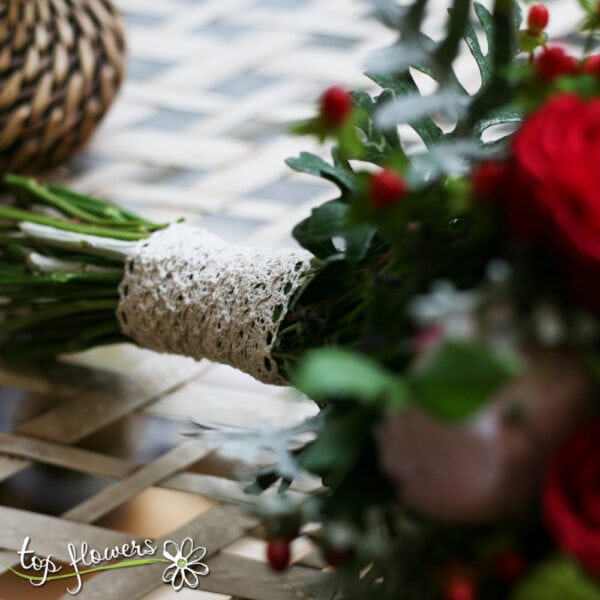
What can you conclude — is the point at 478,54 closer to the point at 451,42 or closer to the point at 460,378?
the point at 451,42

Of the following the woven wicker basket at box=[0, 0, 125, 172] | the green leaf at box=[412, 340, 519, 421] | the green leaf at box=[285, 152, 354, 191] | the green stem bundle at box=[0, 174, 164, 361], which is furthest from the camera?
the woven wicker basket at box=[0, 0, 125, 172]

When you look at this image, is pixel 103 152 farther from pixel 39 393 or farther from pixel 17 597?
pixel 17 597

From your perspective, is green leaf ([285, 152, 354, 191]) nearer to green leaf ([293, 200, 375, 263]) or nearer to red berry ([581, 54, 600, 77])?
green leaf ([293, 200, 375, 263])

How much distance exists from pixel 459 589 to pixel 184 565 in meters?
0.30

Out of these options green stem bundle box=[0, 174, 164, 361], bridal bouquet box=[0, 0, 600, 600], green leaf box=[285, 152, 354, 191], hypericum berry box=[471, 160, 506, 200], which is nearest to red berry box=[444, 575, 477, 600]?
bridal bouquet box=[0, 0, 600, 600]

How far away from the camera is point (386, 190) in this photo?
370mm

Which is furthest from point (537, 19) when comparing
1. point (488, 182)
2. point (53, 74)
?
point (53, 74)

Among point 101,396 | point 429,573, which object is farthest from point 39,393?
point 429,573

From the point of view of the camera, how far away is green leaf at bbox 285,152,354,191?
1.77ft

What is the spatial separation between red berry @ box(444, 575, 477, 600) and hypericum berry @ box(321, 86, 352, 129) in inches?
6.3

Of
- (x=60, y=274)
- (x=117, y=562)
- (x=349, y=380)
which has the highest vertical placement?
(x=349, y=380)

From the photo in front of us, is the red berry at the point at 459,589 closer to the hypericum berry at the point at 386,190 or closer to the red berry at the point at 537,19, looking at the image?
the hypericum berry at the point at 386,190

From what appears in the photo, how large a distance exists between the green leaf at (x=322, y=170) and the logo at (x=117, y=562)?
22 cm

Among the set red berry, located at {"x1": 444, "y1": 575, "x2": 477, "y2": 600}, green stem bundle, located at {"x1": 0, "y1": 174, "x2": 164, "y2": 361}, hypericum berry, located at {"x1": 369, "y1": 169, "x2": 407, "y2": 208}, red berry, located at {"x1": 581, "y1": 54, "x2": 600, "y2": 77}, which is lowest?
green stem bundle, located at {"x1": 0, "y1": 174, "x2": 164, "y2": 361}
